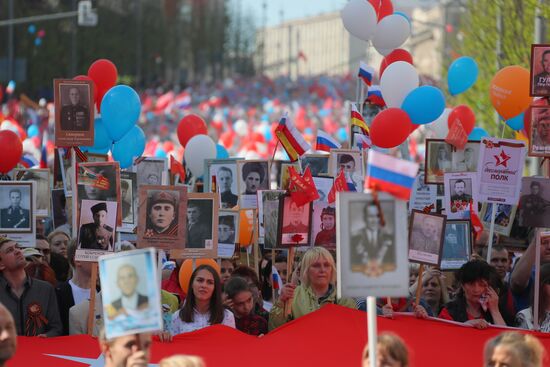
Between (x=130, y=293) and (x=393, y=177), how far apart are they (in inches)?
46.8

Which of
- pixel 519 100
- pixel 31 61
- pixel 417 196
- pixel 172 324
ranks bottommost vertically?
pixel 172 324

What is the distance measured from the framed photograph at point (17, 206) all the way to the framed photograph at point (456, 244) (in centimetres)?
291

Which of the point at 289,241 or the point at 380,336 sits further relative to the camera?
the point at 289,241

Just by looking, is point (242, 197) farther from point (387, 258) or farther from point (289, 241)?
point (387, 258)

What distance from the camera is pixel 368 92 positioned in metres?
15.7

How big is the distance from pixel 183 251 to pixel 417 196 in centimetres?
372

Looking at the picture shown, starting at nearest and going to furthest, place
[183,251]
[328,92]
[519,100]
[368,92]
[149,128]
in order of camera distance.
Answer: [183,251] < [519,100] < [368,92] < [149,128] < [328,92]

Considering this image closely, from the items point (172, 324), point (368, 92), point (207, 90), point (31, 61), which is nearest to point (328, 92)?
point (207, 90)

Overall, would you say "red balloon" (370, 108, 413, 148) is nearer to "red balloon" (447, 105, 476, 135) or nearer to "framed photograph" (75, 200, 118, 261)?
"red balloon" (447, 105, 476, 135)

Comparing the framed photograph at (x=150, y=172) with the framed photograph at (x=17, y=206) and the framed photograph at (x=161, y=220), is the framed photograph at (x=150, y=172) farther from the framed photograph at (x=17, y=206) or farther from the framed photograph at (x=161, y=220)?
the framed photograph at (x=161, y=220)

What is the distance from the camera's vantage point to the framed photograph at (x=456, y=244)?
1134 cm

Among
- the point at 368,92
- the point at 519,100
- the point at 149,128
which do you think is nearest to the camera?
the point at 519,100

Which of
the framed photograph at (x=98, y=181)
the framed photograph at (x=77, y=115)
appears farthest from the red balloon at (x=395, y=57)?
the framed photograph at (x=98, y=181)

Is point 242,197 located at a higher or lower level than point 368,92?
lower
